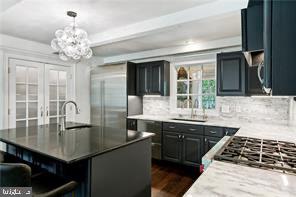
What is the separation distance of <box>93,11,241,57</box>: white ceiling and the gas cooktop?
1.50 meters

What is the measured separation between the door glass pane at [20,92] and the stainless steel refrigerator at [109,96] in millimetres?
1523

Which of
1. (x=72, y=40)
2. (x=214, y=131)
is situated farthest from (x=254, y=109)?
(x=72, y=40)

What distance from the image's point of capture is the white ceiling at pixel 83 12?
215cm

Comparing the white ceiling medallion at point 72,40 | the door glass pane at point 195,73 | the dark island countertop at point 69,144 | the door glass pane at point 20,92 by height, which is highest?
the white ceiling medallion at point 72,40

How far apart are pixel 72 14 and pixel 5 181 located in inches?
82.3

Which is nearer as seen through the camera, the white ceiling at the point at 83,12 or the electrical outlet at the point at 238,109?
the white ceiling at the point at 83,12

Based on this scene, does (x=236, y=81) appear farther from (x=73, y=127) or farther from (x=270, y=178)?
(x=73, y=127)

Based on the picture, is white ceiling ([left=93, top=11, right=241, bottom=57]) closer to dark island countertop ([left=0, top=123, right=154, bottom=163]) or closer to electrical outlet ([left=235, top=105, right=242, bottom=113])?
electrical outlet ([left=235, top=105, right=242, bottom=113])

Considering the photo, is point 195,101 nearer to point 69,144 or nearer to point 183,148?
point 183,148

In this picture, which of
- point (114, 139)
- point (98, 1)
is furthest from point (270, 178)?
point (98, 1)

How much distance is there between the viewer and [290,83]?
1.69ft

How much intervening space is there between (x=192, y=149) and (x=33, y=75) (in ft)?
11.6

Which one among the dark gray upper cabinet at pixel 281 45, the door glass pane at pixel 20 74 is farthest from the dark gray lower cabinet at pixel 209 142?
the door glass pane at pixel 20 74

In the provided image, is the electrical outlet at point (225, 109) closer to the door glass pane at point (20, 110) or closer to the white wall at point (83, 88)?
the white wall at point (83, 88)
